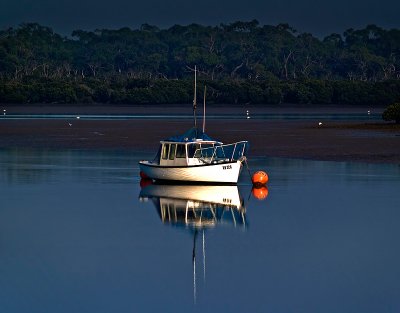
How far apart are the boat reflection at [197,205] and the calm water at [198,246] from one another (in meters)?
0.05

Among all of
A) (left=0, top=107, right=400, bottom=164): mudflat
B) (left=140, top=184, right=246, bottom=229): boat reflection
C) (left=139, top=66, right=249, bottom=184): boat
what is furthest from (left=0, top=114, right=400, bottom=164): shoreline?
(left=140, top=184, right=246, bottom=229): boat reflection

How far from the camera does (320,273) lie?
69.1ft

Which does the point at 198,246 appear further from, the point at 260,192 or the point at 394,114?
the point at 394,114

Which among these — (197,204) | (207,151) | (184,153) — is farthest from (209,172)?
(197,204)

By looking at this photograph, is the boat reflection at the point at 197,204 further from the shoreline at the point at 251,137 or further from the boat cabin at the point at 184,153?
the shoreline at the point at 251,137

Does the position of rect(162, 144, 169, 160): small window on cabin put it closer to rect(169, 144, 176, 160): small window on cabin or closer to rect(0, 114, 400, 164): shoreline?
rect(169, 144, 176, 160): small window on cabin

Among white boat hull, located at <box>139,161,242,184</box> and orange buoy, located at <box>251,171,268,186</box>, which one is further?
orange buoy, located at <box>251,171,268,186</box>

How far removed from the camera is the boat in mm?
36125

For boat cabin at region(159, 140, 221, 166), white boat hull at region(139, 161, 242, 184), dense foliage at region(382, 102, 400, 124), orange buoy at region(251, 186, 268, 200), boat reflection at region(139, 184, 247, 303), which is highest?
boat cabin at region(159, 140, 221, 166)

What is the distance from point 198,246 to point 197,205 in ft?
24.4

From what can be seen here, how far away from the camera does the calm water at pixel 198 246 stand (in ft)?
62.3

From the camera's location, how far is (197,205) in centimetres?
3155

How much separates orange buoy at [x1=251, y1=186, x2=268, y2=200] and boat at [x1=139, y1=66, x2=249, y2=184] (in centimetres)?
81

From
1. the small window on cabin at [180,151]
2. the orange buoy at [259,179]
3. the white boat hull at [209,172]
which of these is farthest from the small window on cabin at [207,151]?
the orange buoy at [259,179]
